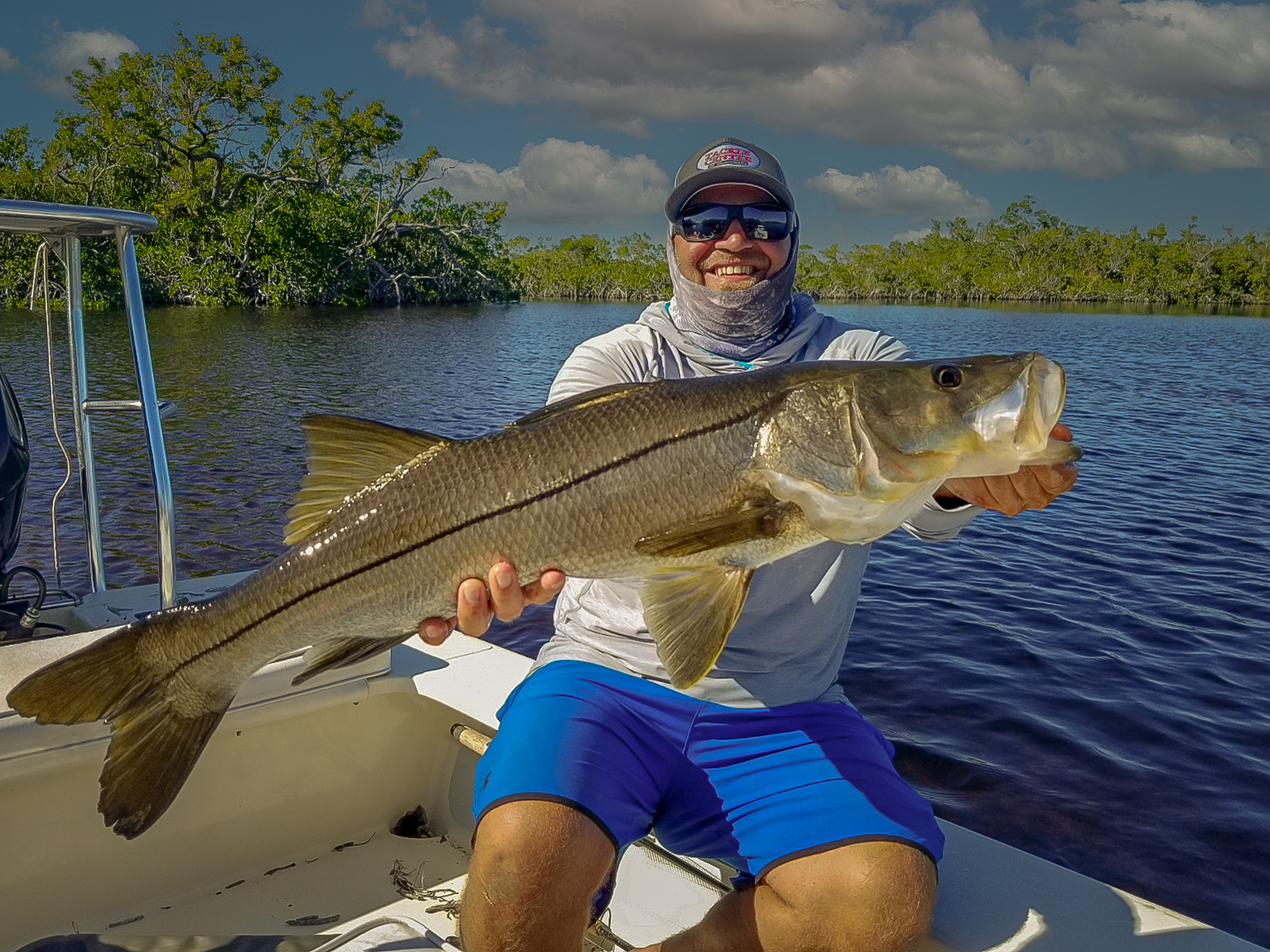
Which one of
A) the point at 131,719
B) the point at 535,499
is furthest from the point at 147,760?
the point at 535,499

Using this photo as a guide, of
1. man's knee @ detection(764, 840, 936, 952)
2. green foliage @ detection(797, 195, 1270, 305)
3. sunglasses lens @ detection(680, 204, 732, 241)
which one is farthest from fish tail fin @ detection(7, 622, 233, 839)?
green foliage @ detection(797, 195, 1270, 305)

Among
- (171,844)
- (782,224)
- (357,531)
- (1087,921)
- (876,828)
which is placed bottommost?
(171,844)

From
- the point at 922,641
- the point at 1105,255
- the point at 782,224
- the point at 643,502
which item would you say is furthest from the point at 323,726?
the point at 1105,255

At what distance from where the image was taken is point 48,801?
296cm

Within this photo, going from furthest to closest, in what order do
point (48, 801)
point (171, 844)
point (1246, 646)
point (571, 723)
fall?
point (1246, 646)
point (171, 844)
point (48, 801)
point (571, 723)

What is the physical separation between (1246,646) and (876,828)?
7.37 meters

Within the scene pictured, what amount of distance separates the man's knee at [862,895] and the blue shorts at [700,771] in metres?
0.04

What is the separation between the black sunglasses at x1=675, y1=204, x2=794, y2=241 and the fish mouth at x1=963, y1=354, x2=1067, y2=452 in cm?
151

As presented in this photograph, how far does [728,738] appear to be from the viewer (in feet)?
9.26

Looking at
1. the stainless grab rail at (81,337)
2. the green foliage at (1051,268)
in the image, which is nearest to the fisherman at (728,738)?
the stainless grab rail at (81,337)

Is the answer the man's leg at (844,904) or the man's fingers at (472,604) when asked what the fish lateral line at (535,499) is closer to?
the man's fingers at (472,604)

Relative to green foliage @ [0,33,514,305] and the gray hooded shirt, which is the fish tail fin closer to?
the gray hooded shirt

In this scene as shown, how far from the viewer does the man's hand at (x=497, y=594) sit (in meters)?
2.35

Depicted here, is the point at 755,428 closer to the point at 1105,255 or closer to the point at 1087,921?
the point at 1087,921
